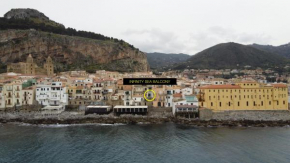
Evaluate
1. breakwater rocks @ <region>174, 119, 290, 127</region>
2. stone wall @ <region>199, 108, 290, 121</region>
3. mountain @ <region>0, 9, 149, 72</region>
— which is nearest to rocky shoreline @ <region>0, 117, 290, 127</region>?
breakwater rocks @ <region>174, 119, 290, 127</region>

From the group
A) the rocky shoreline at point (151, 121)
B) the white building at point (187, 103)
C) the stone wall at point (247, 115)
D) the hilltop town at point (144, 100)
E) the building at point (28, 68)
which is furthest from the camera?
the building at point (28, 68)

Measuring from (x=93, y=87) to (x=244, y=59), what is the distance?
460ft

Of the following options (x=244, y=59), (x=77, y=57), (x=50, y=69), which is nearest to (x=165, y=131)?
(x=50, y=69)

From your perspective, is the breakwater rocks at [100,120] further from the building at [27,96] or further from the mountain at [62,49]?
the mountain at [62,49]

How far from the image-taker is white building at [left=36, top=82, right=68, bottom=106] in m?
46.0

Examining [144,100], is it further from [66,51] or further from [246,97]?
[66,51]

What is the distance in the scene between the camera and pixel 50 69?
77000 millimetres

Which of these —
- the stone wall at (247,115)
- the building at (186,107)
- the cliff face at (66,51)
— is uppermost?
the cliff face at (66,51)

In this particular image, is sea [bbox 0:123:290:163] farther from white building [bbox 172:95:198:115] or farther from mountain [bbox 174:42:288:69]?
mountain [bbox 174:42:288:69]

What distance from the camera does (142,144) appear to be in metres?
28.4

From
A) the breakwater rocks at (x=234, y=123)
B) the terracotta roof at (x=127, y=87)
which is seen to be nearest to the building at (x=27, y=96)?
the terracotta roof at (x=127, y=87)

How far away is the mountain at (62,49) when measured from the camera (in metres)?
88.7

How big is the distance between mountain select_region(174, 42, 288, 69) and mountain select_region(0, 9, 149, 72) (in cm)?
6741

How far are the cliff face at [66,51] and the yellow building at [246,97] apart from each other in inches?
2274
